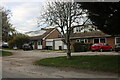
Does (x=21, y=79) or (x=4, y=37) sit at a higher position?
(x=4, y=37)

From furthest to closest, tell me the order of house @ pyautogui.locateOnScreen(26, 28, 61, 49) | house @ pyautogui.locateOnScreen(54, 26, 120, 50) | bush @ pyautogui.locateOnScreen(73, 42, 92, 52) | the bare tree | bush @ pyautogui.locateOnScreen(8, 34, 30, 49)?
house @ pyautogui.locateOnScreen(26, 28, 61, 49) → bush @ pyautogui.locateOnScreen(8, 34, 30, 49) → house @ pyautogui.locateOnScreen(54, 26, 120, 50) → bush @ pyautogui.locateOnScreen(73, 42, 92, 52) → the bare tree

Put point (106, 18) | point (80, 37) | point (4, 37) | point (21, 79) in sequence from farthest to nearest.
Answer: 1. point (80, 37)
2. point (4, 37)
3. point (106, 18)
4. point (21, 79)

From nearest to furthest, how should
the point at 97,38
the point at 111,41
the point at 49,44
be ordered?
the point at 111,41 < the point at 97,38 < the point at 49,44

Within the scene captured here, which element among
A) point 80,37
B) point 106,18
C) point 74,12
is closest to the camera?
point 106,18

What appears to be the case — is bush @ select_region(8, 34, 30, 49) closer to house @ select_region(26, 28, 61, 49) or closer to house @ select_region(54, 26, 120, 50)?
house @ select_region(26, 28, 61, 49)

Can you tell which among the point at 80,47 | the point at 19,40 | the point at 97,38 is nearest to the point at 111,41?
the point at 97,38

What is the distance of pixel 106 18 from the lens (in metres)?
10.6

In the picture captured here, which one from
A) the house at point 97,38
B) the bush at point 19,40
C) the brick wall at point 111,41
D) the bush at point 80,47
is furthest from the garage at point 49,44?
the brick wall at point 111,41

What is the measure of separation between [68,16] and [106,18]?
6.01 meters

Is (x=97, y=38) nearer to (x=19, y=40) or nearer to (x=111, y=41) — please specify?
(x=111, y=41)

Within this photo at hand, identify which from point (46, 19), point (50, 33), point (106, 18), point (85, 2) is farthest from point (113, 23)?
point (50, 33)

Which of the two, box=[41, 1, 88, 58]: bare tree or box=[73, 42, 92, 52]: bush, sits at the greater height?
box=[41, 1, 88, 58]: bare tree

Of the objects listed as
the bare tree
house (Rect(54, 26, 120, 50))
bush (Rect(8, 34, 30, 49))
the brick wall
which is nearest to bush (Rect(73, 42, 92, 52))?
house (Rect(54, 26, 120, 50))

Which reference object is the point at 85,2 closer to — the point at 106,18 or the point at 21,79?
the point at 106,18
